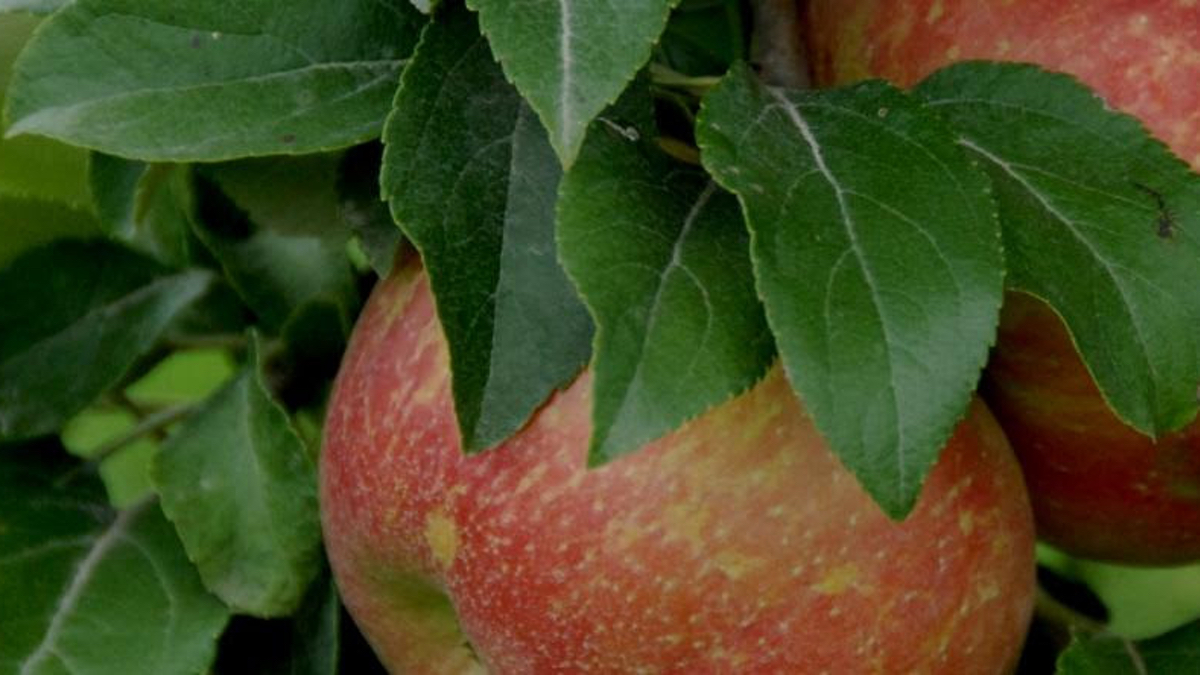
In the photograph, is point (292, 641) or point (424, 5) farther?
point (292, 641)

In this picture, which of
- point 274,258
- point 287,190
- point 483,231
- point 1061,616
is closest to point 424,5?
point 483,231

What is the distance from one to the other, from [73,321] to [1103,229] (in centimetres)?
56

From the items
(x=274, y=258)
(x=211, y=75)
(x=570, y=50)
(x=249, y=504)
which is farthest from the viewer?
(x=274, y=258)

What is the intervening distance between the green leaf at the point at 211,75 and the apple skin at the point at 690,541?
0.37 feet

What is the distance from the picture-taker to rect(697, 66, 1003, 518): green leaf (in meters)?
0.77

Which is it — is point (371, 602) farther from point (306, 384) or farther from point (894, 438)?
point (894, 438)

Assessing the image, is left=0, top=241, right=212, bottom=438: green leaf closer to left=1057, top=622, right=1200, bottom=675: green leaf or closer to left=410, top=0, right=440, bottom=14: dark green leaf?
left=410, top=0, right=440, bottom=14: dark green leaf

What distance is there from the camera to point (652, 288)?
2.63 feet

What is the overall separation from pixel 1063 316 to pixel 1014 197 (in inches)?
2.2

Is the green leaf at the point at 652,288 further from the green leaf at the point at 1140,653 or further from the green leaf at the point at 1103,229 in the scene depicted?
the green leaf at the point at 1140,653

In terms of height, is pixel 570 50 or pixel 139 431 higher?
pixel 570 50

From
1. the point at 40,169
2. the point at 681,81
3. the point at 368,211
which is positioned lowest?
the point at 40,169

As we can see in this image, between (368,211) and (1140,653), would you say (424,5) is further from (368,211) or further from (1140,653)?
(1140,653)

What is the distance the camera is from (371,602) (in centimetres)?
101
